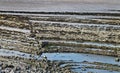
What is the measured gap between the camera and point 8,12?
101ft

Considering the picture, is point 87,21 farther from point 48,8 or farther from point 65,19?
point 48,8

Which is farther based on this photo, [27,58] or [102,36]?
[102,36]

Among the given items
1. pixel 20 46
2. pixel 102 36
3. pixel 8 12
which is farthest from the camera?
pixel 8 12

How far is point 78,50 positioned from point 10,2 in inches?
669

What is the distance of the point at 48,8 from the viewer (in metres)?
32.4

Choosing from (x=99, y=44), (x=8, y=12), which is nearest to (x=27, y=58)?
(x=99, y=44)

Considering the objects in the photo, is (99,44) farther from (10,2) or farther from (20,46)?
(10,2)

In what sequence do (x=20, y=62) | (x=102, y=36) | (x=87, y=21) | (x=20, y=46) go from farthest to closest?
1. (x=87, y=21)
2. (x=102, y=36)
3. (x=20, y=46)
4. (x=20, y=62)

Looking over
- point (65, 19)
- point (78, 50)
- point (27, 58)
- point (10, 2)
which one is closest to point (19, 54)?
point (27, 58)

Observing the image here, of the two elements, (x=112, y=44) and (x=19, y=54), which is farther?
(x=112, y=44)

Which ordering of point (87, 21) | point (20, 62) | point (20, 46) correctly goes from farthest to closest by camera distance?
point (87, 21)
point (20, 46)
point (20, 62)

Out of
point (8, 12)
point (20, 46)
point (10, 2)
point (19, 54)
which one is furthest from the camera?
point (10, 2)

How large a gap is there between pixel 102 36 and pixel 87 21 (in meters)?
4.29

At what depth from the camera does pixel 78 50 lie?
68.0 feet
